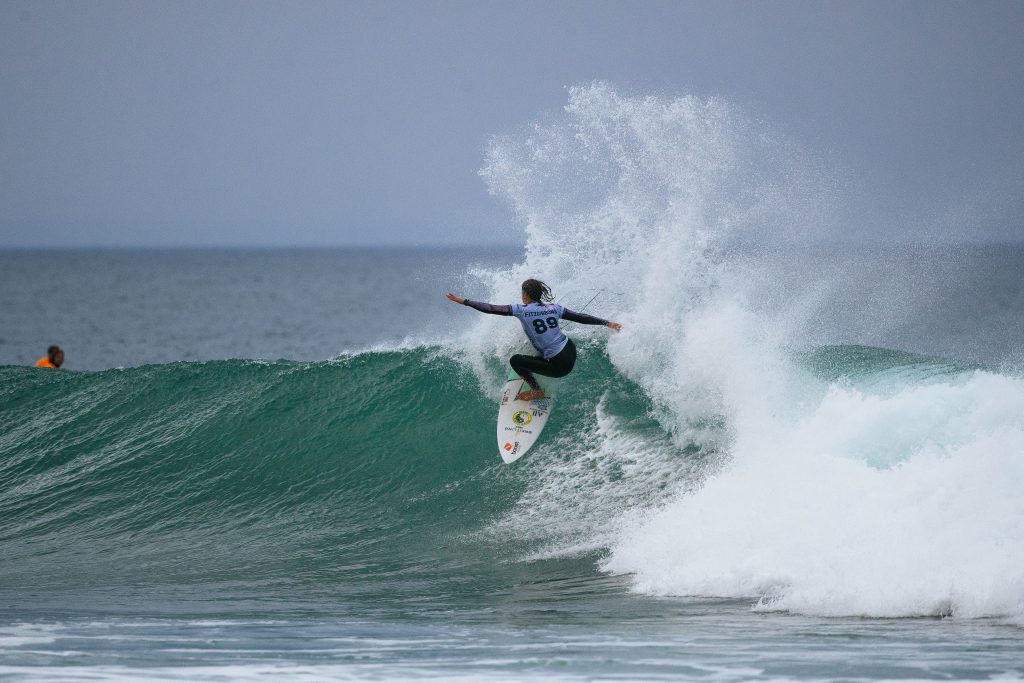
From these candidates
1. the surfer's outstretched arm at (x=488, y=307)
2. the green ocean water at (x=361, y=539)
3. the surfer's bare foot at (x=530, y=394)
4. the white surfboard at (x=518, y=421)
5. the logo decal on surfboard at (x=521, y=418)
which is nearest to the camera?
the green ocean water at (x=361, y=539)

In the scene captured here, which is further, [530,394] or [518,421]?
[530,394]

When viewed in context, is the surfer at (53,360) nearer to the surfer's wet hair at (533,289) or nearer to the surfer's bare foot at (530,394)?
the surfer's bare foot at (530,394)

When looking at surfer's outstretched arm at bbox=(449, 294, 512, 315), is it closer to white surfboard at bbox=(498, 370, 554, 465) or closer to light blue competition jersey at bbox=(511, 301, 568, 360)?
light blue competition jersey at bbox=(511, 301, 568, 360)

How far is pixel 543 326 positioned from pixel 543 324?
0.06 ft

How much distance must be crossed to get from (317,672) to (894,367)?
6.74m

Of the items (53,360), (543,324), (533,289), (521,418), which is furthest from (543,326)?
(53,360)

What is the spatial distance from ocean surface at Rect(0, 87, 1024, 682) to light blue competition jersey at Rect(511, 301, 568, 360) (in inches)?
40.5

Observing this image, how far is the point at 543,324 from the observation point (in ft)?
29.9

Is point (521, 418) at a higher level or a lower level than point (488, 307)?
lower

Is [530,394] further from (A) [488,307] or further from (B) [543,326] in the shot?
(A) [488,307]

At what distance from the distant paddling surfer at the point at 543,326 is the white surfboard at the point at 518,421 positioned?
0.35m

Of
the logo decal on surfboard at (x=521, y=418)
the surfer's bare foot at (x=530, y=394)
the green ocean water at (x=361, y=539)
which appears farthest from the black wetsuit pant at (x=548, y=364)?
the green ocean water at (x=361, y=539)

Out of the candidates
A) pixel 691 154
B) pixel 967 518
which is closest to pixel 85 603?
pixel 967 518

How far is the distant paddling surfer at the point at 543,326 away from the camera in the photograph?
903 centimetres
